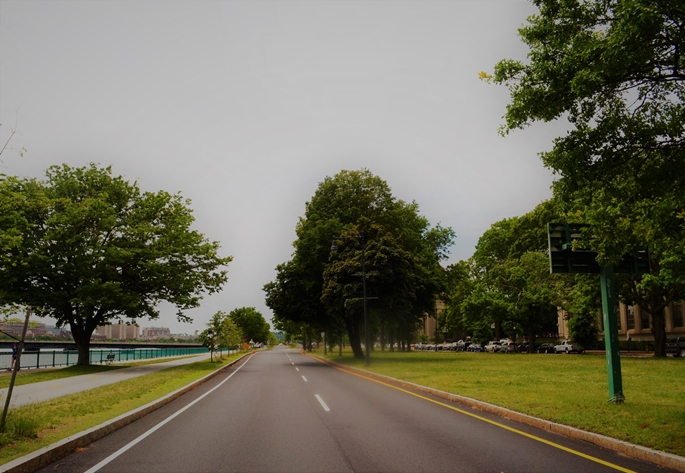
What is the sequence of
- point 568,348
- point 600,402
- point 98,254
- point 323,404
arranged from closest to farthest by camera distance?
1. point 600,402
2. point 323,404
3. point 98,254
4. point 568,348

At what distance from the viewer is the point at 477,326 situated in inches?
2874

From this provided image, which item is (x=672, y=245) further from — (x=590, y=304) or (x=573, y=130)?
(x=590, y=304)

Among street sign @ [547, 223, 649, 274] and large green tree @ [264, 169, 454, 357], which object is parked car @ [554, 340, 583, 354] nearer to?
large green tree @ [264, 169, 454, 357]

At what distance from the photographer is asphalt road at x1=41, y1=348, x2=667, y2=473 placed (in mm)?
6996

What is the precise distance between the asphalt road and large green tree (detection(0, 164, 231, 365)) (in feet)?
73.9

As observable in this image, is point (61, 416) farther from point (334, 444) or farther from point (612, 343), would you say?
point (612, 343)

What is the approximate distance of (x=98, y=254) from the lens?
33375mm

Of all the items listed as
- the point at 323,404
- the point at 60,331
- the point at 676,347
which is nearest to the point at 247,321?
the point at 60,331

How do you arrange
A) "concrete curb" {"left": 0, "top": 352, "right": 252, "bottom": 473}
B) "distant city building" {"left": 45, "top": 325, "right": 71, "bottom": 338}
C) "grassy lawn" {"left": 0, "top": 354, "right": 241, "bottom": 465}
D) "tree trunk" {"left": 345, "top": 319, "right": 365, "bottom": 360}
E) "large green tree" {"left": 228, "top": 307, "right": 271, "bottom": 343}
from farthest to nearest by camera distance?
"large green tree" {"left": 228, "top": 307, "right": 271, "bottom": 343} < "tree trunk" {"left": 345, "top": 319, "right": 365, "bottom": 360} < "distant city building" {"left": 45, "top": 325, "right": 71, "bottom": 338} < "grassy lawn" {"left": 0, "top": 354, "right": 241, "bottom": 465} < "concrete curb" {"left": 0, "top": 352, "right": 252, "bottom": 473}

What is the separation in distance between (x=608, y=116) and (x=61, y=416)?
1298 centimetres

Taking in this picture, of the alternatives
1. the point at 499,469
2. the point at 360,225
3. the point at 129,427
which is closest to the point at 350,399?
the point at 129,427

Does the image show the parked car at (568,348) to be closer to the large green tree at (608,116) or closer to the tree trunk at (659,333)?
the tree trunk at (659,333)

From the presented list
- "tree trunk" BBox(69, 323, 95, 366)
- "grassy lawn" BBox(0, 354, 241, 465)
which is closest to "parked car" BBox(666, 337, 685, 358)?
"grassy lawn" BBox(0, 354, 241, 465)

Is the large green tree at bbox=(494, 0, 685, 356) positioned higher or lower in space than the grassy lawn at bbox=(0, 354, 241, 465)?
higher
